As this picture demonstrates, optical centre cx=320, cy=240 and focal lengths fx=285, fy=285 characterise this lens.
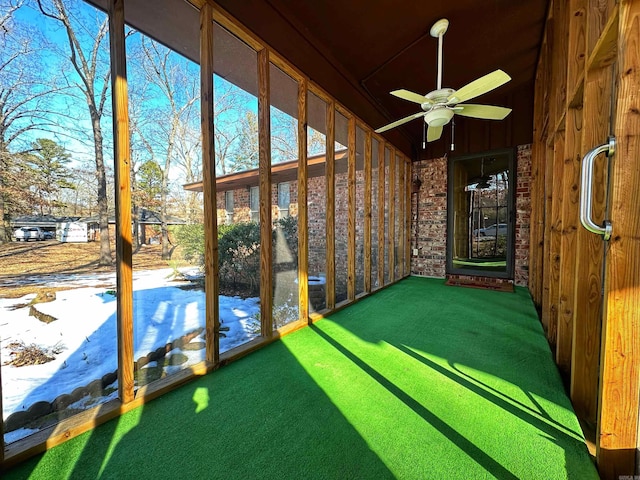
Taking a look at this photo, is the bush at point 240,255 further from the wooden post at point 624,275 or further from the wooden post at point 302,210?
the wooden post at point 624,275

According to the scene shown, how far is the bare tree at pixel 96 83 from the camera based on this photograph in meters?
1.51

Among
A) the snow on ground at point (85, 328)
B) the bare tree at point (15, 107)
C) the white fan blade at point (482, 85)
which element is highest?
the white fan blade at point (482, 85)

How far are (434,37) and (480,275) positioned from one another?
4196 millimetres

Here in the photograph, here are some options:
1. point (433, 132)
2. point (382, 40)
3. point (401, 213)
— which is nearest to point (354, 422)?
point (433, 132)

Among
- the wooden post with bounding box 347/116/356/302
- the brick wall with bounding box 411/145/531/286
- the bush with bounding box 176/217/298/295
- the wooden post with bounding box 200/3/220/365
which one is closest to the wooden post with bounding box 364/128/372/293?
the wooden post with bounding box 347/116/356/302

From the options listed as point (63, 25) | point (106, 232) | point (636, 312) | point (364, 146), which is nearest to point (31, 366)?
point (106, 232)

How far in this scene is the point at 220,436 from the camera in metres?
1.46

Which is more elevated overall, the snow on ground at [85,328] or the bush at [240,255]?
the bush at [240,255]

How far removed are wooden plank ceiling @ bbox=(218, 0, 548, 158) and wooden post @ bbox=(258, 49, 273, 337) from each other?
0.36 m

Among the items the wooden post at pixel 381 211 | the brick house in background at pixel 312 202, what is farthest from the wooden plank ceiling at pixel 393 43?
the brick house in background at pixel 312 202

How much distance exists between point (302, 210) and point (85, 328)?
2012 mm

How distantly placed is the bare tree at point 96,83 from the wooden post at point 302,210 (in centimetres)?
172

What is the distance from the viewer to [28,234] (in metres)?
1.38

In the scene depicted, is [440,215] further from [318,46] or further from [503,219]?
[318,46]
